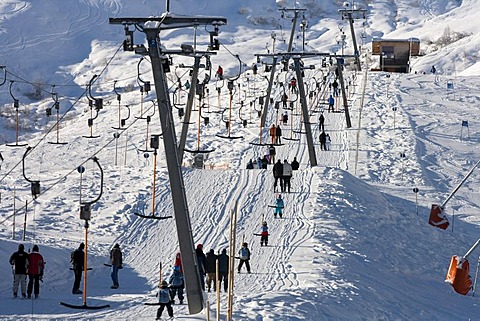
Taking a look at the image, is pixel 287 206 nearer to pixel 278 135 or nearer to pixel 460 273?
pixel 278 135

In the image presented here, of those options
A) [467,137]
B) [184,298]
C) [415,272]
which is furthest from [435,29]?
[184,298]

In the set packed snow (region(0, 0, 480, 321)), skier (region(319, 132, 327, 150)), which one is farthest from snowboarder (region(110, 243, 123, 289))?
skier (region(319, 132, 327, 150))

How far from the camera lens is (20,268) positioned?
2088 centimetres

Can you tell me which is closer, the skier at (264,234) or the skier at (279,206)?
the skier at (264,234)

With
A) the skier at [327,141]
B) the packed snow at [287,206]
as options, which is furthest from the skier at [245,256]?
the skier at [327,141]

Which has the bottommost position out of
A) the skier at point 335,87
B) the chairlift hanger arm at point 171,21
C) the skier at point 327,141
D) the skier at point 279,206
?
the skier at point 279,206

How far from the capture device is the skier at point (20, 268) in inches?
826

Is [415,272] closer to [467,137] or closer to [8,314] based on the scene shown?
[8,314]

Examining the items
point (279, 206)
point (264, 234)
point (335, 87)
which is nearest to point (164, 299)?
point (264, 234)

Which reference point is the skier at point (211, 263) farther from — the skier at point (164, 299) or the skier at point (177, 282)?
the skier at point (164, 299)

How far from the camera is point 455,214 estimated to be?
38.5 metres

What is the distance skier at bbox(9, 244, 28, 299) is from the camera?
21.0m

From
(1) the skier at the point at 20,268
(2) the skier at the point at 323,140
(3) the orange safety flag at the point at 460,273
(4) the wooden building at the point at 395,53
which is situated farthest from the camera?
(4) the wooden building at the point at 395,53

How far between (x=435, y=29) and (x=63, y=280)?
9360 cm
